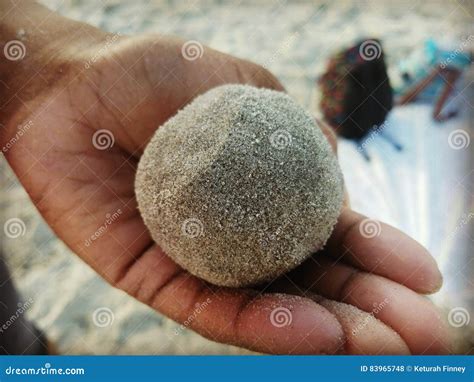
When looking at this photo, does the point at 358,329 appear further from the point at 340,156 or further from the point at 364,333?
the point at 340,156

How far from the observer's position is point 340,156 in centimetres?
85

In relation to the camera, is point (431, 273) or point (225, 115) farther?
point (431, 273)

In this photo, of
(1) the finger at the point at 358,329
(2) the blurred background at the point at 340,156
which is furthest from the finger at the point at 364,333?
(2) the blurred background at the point at 340,156

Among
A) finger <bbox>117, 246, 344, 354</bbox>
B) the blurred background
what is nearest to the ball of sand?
finger <bbox>117, 246, 344, 354</bbox>

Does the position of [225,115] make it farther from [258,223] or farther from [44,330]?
[44,330]

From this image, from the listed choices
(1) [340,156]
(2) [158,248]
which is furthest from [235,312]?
(1) [340,156]

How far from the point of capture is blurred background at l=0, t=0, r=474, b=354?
82 centimetres

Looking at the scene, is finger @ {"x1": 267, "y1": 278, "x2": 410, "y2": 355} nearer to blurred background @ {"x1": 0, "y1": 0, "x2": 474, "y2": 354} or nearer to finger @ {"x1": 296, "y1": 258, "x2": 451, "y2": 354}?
finger @ {"x1": 296, "y1": 258, "x2": 451, "y2": 354}

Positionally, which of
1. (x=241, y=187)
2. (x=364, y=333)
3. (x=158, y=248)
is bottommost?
(x=364, y=333)

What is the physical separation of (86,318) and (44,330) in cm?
7

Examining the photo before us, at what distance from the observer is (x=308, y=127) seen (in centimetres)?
70

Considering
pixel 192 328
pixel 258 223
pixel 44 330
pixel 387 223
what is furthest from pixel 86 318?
pixel 387 223

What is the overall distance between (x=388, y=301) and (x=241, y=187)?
0.28m

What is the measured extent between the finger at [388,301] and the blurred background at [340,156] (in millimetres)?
58
